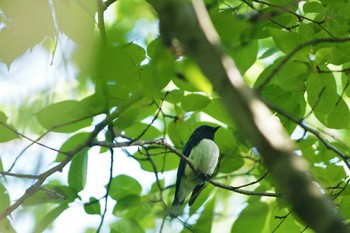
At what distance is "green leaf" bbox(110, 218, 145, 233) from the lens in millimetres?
3812

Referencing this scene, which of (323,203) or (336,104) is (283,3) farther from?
(323,203)

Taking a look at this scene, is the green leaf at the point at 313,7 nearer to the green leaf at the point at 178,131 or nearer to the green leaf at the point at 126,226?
the green leaf at the point at 178,131

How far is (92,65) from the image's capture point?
1599mm

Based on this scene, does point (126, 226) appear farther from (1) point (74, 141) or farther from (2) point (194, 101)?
(2) point (194, 101)

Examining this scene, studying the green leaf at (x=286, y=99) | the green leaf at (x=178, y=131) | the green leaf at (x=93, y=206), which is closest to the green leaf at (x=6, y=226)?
the green leaf at (x=93, y=206)

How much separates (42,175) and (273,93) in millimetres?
1519

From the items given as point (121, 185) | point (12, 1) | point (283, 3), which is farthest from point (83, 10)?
point (121, 185)

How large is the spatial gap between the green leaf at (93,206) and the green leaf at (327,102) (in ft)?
4.75

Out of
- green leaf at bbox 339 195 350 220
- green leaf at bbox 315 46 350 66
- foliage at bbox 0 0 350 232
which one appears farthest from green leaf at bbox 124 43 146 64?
green leaf at bbox 339 195 350 220

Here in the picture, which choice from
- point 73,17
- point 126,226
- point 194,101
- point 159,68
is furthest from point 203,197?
point 159,68

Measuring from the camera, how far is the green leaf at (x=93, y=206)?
146 inches

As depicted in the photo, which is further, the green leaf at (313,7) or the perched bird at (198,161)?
the perched bird at (198,161)

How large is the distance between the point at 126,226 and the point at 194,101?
3.05 feet

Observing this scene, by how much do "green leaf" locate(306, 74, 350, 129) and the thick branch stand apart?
2023mm
